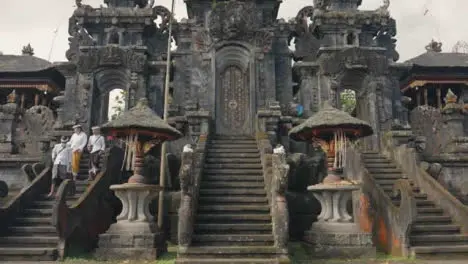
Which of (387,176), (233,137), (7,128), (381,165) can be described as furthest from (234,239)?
(7,128)

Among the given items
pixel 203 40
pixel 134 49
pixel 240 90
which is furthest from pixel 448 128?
pixel 134 49

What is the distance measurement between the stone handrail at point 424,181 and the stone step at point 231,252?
5.14 metres

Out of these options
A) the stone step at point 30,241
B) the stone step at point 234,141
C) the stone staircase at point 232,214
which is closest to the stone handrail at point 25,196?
the stone step at point 30,241

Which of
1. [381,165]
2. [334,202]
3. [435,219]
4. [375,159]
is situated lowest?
[435,219]

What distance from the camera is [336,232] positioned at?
9.23 metres

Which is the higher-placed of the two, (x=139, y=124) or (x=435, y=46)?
(x=435, y=46)

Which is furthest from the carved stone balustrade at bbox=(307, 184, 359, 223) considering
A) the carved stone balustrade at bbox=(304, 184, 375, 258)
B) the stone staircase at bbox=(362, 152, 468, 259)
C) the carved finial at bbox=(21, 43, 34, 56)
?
the carved finial at bbox=(21, 43, 34, 56)

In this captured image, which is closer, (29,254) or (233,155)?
(29,254)

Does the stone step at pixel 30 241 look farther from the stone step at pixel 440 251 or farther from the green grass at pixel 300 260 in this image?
the stone step at pixel 440 251

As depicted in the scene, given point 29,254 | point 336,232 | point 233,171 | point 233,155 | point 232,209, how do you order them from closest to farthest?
point 29,254, point 336,232, point 232,209, point 233,171, point 233,155

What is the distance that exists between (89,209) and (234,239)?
12.8ft

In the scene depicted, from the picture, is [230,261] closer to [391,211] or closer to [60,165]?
[391,211]

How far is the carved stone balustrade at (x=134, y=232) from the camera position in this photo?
888 centimetres

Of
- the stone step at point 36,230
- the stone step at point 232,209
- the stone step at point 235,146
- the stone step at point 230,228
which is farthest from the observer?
the stone step at point 235,146
